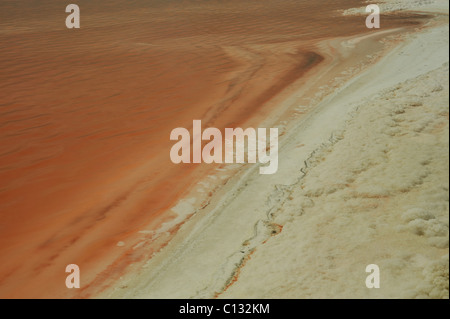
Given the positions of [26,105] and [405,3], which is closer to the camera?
[26,105]

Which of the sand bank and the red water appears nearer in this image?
the sand bank

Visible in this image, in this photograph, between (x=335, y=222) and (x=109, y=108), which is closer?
(x=335, y=222)

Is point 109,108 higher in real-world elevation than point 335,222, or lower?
higher

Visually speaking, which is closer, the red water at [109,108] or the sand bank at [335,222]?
the sand bank at [335,222]

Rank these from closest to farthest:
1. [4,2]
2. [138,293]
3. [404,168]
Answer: [138,293] < [404,168] < [4,2]

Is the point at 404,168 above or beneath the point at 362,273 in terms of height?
above
